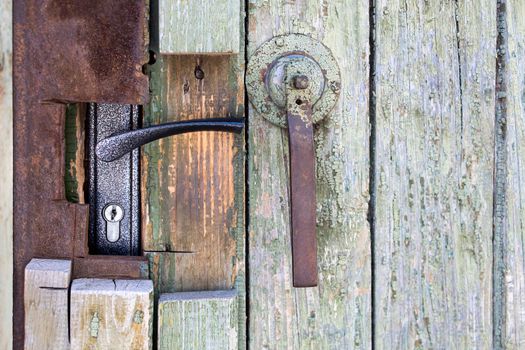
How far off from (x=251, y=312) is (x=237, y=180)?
0.23m

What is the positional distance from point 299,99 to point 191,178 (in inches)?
8.7

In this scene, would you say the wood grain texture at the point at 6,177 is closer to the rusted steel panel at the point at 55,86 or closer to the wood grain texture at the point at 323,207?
the rusted steel panel at the point at 55,86

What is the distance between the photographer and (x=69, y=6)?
3.47 ft

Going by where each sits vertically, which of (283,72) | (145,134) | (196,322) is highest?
(283,72)

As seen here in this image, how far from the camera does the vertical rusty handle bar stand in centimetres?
101

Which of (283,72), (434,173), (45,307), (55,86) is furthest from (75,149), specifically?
(434,173)

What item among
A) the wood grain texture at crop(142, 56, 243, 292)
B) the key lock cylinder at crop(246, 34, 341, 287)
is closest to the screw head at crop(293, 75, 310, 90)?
the key lock cylinder at crop(246, 34, 341, 287)

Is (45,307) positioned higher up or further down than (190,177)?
further down

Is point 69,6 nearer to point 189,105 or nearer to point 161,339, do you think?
point 189,105

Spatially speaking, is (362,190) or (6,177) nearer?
(6,177)

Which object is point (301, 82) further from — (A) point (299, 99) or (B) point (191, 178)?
(B) point (191, 178)

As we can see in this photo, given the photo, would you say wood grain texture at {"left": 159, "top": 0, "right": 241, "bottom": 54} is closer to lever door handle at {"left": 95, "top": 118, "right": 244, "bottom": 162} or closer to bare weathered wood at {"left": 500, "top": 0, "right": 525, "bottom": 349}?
lever door handle at {"left": 95, "top": 118, "right": 244, "bottom": 162}

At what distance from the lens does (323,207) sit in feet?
3.76

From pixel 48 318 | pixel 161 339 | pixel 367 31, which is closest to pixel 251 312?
pixel 161 339
